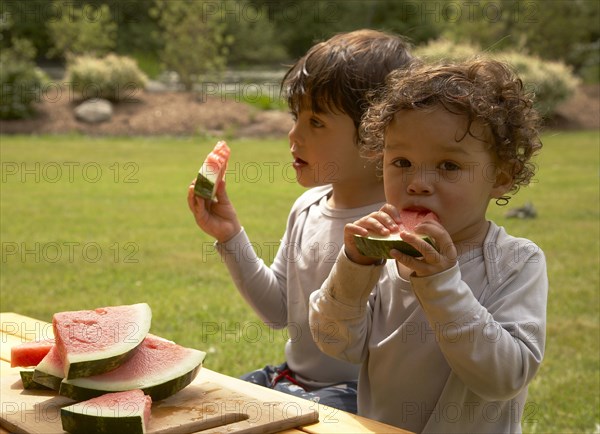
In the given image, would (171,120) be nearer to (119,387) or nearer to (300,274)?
(300,274)

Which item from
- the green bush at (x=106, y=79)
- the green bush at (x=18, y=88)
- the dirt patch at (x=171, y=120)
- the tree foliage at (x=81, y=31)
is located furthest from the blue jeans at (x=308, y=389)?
the tree foliage at (x=81, y=31)

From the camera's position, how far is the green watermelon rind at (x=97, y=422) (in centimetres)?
188

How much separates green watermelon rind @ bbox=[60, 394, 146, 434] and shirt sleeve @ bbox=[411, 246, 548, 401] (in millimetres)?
780

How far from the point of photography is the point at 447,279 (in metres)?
2.17

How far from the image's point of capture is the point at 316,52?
130 inches

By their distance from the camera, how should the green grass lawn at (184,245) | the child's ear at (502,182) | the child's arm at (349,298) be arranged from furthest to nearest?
the green grass lawn at (184,245) < the child's ear at (502,182) < the child's arm at (349,298)

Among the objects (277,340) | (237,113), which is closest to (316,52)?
(277,340)

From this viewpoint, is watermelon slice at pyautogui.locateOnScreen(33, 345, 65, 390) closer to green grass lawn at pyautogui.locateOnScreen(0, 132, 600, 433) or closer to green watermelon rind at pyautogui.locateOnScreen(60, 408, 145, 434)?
green watermelon rind at pyautogui.locateOnScreen(60, 408, 145, 434)

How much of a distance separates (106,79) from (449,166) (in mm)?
17457

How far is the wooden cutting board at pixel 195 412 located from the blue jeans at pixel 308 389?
0.78 metres

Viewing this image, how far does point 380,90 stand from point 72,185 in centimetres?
923

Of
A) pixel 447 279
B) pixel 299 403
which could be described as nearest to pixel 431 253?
pixel 447 279

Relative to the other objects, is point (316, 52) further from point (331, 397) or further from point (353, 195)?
point (331, 397)

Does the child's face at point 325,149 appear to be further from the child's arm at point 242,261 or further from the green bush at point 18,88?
→ the green bush at point 18,88
